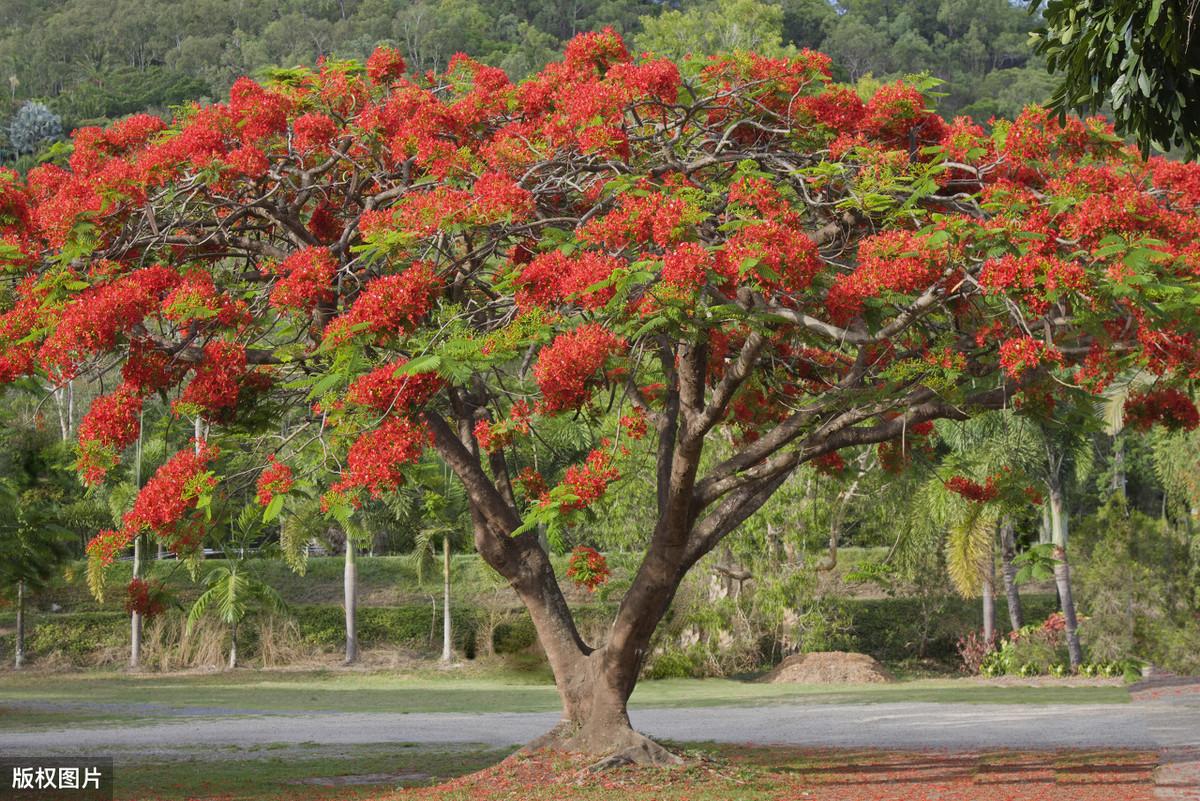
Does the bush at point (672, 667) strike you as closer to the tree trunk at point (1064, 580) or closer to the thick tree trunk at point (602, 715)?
the tree trunk at point (1064, 580)

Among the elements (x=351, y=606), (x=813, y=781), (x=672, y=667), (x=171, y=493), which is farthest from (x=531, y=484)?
(x=351, y=606)

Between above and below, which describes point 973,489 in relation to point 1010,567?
above

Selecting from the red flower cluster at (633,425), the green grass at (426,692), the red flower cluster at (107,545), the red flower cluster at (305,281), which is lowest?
the green grass at (426,692)

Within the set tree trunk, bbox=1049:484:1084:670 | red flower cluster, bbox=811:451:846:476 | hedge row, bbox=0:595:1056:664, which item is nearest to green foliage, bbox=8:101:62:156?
hedge row, bbox=0:595:1056:664

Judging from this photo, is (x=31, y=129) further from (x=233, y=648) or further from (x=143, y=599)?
(x=143, y=599)

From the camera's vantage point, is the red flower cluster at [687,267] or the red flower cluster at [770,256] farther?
the red flower cluster at [770,256]

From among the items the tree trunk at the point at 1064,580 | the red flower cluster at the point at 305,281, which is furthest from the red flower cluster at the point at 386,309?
the tree trunk at the point at 1064,580

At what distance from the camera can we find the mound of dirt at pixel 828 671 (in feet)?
84.7

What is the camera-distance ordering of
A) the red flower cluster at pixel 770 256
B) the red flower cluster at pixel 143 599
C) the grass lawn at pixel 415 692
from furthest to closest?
1. the grass lawn at pixel 415 692
2. the red flower cluster at pixel 143 599
3. the red flower cluster at pixel 770 256

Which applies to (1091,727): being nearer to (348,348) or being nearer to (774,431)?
(774,431)

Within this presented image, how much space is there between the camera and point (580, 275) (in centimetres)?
873

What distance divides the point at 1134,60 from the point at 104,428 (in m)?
7.26

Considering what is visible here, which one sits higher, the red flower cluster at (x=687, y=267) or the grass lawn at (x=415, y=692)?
the red flower cluster at (x=687, y=267)

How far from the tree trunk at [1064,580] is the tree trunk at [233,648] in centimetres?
1711
